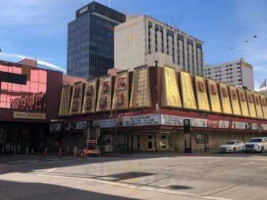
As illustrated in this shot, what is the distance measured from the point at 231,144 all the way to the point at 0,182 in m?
32.7

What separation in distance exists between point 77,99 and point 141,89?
15.0 meters

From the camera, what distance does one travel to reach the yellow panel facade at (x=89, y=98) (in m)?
56.2

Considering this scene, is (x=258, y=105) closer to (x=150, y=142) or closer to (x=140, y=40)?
(x=150, y=142)

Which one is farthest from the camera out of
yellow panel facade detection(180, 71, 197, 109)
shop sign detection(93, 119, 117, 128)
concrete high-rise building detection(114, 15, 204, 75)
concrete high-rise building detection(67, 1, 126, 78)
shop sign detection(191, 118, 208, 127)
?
concrete high-rise building detection(67, 1, 126, 78)

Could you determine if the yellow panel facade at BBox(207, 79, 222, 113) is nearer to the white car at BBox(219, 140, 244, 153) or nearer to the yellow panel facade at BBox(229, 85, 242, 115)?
the yellow panel facade at BBox(229, 85, 242, 115)

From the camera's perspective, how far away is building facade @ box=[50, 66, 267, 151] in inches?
1859

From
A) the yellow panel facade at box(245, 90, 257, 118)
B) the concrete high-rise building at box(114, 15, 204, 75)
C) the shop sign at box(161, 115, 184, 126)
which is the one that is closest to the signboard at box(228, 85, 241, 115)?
the yellow panel facade at box(245, 90, 257, 118)

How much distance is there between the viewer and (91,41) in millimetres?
157000

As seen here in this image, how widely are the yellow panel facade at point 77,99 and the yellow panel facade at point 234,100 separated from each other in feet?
80.1

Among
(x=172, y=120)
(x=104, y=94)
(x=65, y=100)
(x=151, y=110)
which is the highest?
(x=65, y=100)

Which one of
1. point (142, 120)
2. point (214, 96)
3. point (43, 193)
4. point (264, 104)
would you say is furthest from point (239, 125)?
point (43, 193)

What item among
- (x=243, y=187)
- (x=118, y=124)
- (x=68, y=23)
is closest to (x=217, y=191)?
(x=243, y=187)

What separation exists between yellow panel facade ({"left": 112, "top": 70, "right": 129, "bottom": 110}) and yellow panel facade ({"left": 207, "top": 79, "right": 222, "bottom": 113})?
1323cm

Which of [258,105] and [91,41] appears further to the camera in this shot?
[91,41]
